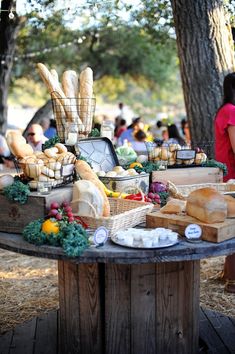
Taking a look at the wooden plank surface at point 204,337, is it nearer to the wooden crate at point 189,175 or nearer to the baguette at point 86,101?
the wooden crate at point 189,175

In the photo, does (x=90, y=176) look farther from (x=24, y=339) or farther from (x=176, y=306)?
(x=24, y=339)

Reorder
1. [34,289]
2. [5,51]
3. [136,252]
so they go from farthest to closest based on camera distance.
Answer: [5,51] → [34,289] → [136,252]

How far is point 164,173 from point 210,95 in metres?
2.36

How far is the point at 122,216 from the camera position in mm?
2348

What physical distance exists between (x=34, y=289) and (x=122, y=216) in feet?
7.75

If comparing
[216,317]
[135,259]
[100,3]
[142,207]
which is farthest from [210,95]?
[135,259]

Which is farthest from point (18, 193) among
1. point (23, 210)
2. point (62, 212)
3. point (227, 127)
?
point (227, 127)

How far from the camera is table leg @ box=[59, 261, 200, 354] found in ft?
8.45

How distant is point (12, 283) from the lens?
15.2 ft

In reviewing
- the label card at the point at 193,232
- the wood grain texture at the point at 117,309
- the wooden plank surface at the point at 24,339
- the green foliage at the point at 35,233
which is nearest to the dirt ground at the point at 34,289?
the wooden plank surface at the point at 24,339

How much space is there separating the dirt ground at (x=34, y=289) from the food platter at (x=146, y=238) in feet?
5.76

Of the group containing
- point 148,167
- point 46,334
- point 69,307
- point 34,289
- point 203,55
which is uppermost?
point 203,55

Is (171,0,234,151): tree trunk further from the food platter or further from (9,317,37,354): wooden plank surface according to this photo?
the food platter

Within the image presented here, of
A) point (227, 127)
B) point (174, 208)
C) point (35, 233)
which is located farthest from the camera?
point (227, 127)
